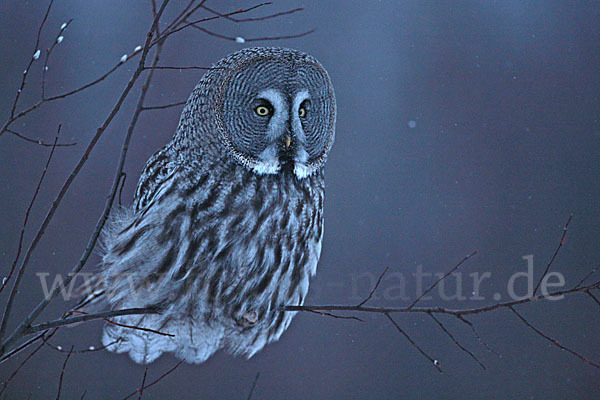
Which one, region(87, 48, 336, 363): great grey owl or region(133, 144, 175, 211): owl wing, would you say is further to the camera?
region(133, 144, 175, 211): owl wing

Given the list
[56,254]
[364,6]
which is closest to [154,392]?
[56,254]

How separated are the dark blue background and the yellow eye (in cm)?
194

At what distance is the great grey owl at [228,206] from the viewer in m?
1.47

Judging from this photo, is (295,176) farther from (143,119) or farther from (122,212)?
(143,119)

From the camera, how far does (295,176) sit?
159 centimetres

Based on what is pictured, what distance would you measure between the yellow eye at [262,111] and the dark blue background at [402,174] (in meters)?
1.94

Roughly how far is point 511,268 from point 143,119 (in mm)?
2933

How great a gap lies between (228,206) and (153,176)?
0.99ft

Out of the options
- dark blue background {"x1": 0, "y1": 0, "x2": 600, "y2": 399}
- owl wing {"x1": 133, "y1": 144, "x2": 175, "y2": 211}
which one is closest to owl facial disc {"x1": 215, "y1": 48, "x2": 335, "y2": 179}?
owl wing {"x1": 133, "y1": 144, "x2": 175, "y2": 211}

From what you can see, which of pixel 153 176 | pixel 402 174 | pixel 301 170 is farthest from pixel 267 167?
pixel 402 174

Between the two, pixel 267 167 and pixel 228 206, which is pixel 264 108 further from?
pixel 228 206

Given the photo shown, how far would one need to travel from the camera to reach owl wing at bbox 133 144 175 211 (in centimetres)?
161

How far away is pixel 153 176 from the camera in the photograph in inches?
65.4

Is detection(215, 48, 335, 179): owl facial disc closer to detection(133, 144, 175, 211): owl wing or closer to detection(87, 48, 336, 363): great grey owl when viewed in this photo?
detection(87, 48, 336, 363): great grey owl
